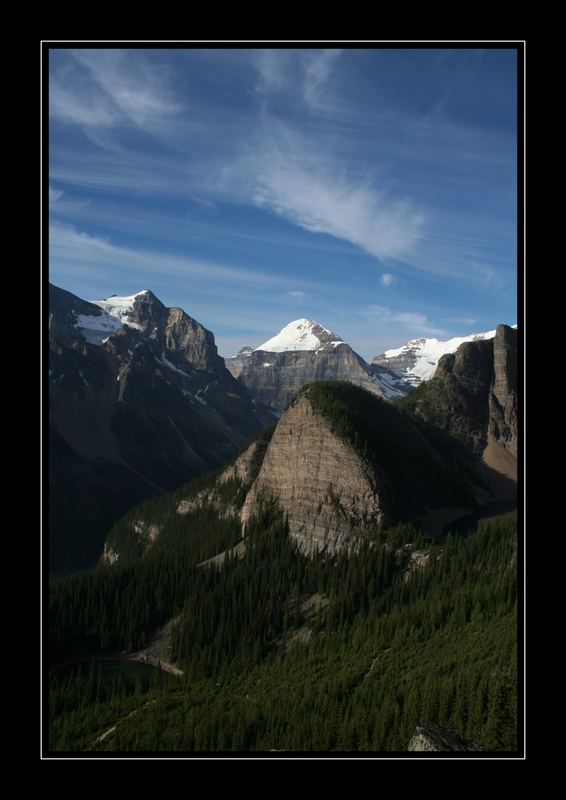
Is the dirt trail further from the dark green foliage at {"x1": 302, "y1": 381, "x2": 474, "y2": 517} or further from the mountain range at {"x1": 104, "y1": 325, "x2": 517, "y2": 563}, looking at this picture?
the dark green foliage at {"x1": 302, "y1": 381, "x2": 474, "y2": 517}

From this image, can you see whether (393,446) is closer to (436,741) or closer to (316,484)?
(316,484)

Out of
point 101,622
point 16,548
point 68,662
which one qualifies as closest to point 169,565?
point 101,622

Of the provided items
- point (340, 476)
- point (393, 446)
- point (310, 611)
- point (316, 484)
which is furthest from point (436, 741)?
point (393, 446)

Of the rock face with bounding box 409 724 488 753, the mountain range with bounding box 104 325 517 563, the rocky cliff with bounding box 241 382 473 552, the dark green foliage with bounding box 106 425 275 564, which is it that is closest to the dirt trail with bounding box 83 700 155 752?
the mountain range with bounding box 104 325 517 563

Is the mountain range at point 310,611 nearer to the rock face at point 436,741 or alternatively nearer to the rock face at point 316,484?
the rock face at point 436,741

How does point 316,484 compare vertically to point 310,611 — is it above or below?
above
